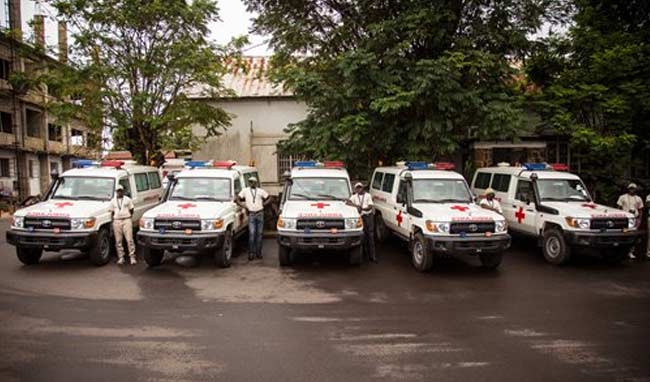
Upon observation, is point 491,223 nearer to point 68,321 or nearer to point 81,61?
point 68,321

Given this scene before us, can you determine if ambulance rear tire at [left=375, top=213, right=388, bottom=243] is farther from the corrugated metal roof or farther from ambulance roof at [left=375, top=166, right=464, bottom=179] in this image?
the corrugated metal roof

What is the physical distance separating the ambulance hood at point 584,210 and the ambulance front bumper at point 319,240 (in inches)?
193

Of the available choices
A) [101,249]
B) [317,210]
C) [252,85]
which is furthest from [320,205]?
[252,85]

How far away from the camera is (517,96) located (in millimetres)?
15383

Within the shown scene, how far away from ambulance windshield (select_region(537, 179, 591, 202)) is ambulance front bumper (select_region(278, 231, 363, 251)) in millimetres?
5179

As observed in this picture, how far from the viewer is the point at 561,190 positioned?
11.8m

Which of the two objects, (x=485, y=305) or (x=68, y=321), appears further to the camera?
(x=485, y=305)

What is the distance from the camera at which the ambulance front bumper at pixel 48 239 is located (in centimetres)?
995

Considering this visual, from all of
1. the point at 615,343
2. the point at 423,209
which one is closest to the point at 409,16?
the point at 423,209

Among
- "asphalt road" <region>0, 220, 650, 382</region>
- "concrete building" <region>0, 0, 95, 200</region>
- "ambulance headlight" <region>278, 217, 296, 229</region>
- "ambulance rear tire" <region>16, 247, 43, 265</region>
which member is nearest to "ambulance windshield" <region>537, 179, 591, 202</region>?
"asphalt road" <region>0, 220, 650, 382</region>

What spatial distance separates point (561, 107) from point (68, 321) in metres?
14.6

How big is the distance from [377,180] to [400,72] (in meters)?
3.36

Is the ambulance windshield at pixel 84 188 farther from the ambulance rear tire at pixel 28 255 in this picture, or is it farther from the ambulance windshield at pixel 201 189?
the ambulance windshield at pixel 201 189

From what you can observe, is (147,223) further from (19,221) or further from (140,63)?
(140,63)
